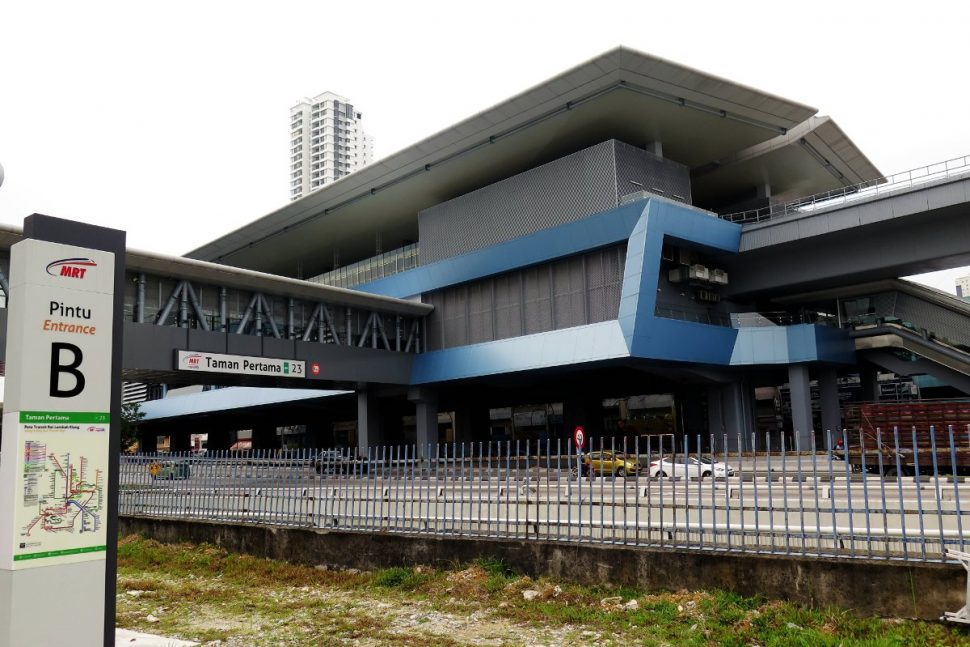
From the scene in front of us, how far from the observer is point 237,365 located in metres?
38.0

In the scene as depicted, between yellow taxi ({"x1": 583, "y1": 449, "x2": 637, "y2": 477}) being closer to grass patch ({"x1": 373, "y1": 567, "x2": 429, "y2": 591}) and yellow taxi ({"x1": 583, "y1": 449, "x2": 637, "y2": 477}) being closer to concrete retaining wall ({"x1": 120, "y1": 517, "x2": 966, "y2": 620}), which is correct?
concrete retaining wall ({"x1": 120, "y1": 517, "x2": 966, "y2": 620})

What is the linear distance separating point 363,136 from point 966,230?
164 meters

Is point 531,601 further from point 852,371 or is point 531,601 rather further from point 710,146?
point 852,371

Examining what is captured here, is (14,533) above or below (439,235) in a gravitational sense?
below

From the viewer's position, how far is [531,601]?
10125 mm

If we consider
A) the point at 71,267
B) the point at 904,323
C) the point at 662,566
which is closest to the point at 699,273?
the point at 904,323

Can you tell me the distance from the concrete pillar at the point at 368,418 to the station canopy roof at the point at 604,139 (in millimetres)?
11995

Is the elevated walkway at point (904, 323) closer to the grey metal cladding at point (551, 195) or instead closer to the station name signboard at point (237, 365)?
the grey metal cladding at point (551, 195)

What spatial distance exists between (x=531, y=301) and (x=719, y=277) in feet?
33.0

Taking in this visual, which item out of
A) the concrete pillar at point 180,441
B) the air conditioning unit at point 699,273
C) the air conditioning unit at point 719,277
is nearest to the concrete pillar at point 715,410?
the air conditioning unit at point 719,277

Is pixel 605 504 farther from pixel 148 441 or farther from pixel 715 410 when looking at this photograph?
pixel 148 441

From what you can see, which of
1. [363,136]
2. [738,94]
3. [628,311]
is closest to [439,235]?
[628,311]

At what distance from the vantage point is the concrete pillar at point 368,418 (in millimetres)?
49906

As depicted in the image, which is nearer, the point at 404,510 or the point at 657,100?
the point at 404,510
